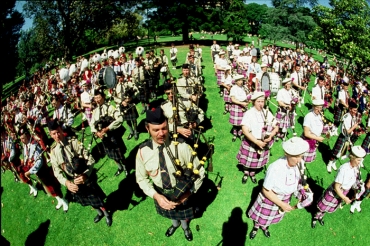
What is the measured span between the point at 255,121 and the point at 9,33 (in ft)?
19.6

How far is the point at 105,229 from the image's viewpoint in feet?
17.5

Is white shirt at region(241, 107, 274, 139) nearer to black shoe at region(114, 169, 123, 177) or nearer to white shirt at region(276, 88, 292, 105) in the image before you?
white shirt at region(276, 88, 292, 105)

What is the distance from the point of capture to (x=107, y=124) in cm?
585

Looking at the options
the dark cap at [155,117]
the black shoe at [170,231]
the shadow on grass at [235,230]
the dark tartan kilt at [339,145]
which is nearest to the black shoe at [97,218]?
the black shoe at [170,231]

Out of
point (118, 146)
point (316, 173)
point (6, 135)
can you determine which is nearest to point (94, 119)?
point (118, 146)

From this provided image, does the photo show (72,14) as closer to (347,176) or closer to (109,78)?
(109,78)

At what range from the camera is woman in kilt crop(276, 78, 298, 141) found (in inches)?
322

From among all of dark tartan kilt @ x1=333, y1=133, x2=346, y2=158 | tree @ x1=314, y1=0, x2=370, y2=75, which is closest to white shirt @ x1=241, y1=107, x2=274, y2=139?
dark tartan kilt @ x1=333, y1=133, x2=346, y2=158

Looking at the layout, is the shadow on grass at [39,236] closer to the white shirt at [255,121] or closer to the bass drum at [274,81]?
the white shirt at [255,121]

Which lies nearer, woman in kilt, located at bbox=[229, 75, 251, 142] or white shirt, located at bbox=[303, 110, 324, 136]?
white shirt, located at bbox=[303, 110, 324, 136]

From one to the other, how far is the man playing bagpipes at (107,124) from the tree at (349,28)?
28108 mm

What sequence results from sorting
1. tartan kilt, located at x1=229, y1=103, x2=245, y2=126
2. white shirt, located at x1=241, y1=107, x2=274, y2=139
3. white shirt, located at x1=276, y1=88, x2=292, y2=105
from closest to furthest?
1. white shirt, located at x1=241, y1=107, x2=274, y2=139
2. tartan kilt, located at x1=229, y1=103, x2=245, y2=126
3. white shirt, located at x1=276, y1=88, x2=292, y2=105

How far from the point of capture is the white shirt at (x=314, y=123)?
18.6ft

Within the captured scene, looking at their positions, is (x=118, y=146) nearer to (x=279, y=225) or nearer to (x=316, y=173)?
(x=279, y=225)
